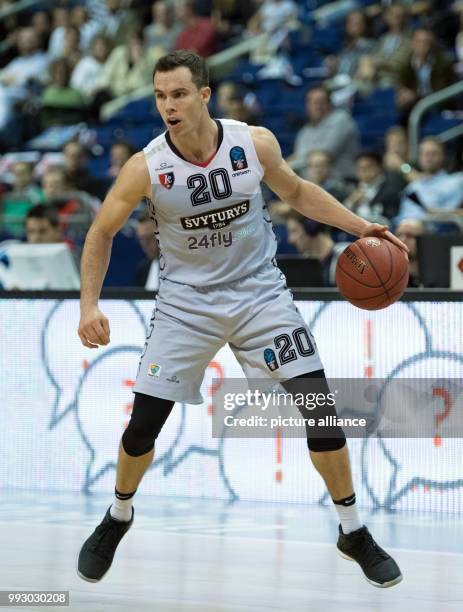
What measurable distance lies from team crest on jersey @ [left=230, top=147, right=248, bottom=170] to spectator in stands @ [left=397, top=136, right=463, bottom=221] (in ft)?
16.8

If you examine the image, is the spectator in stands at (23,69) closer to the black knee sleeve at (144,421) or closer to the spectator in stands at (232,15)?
the spectator in stands at (232,15)

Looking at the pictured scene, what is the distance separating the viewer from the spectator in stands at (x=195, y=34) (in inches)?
578

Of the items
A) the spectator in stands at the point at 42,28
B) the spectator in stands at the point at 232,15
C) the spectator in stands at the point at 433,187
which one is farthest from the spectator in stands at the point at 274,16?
the spectator in stands at the point at 433,187

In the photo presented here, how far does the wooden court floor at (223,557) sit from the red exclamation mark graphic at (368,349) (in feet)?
2.76

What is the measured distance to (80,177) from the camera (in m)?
12.3

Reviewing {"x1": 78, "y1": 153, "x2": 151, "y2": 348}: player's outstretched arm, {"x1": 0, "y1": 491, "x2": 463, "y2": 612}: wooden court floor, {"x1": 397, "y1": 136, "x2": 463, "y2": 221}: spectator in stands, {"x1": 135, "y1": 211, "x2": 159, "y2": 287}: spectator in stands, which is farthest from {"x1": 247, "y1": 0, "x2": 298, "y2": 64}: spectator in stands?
{"x1": 78, "y1": 153, "x2": 151, "y2": 348}: player's outstretched arm

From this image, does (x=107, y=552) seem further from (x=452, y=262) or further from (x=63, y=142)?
(x=63, y=142)

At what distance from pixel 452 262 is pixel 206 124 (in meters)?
3.12

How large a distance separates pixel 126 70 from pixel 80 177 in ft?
11.4

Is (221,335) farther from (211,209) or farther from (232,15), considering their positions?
(232,15)

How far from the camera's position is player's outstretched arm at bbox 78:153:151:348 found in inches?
207

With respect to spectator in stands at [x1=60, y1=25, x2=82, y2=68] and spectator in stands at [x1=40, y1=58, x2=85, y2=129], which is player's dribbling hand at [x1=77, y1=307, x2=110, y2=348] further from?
spectator in stands at [x1=60, y1=25, x2=82, y2=68]

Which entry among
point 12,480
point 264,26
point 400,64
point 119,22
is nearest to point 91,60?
point 119,22

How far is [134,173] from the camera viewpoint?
5.34 metres
